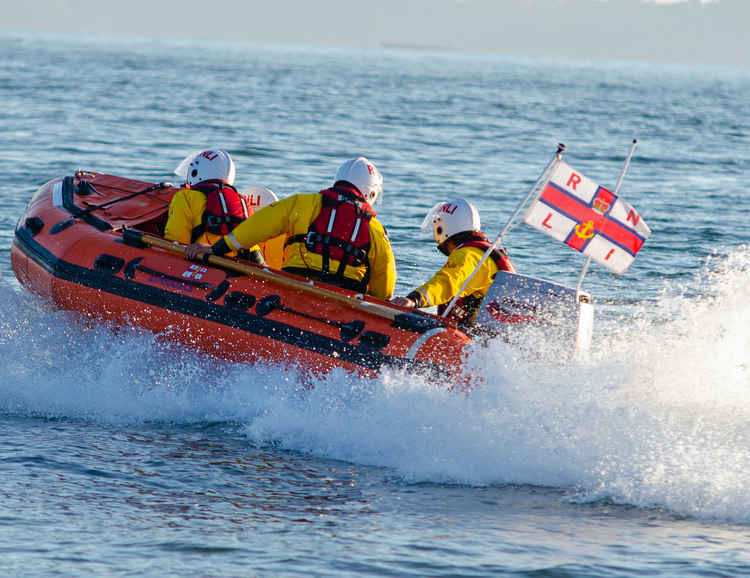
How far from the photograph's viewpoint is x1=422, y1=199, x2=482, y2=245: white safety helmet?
20.0 ft

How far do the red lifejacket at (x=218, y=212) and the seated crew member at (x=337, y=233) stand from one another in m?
0.40

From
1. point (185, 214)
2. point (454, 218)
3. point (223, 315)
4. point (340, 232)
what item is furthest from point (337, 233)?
point (185, 214)

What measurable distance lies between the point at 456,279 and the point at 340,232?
2.39ft

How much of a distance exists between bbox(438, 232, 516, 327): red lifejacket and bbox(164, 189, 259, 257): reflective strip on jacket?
5.57 feet

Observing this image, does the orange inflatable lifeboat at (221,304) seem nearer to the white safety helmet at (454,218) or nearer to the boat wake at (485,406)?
the boat wake at (485,406)

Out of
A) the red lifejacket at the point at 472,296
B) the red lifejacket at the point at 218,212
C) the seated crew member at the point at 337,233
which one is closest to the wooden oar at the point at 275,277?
the seated crew member at the point at 337,233

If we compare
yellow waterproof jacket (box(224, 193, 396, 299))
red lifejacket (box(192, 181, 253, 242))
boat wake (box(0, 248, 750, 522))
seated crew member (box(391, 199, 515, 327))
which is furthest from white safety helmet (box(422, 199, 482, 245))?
red lifejacket (box(192, 181, 253, 242))

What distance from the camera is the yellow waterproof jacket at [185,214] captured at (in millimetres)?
6680

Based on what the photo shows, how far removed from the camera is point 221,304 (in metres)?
6.05

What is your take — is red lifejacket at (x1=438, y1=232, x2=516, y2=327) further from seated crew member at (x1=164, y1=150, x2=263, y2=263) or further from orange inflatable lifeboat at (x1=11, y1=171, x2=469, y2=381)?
seated crew member at (x1=164, y1=150, x2=263, y2=263)

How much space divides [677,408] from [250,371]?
2.40 m

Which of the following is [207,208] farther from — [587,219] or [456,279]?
[587,219]

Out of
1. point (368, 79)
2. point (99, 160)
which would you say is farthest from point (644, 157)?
point (368, 79)

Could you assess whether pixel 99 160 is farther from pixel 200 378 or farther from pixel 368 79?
pixel 368 79
